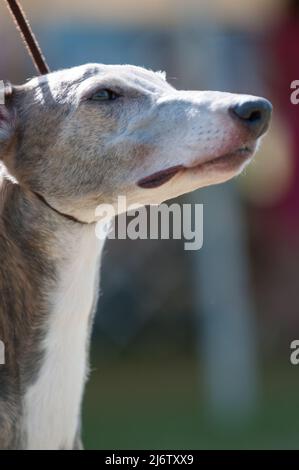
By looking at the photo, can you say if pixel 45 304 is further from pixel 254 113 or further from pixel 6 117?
pixel 254 113

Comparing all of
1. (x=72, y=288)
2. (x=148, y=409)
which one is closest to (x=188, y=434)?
(x=148, y=409)

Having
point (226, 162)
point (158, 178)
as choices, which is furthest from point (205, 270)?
point (226, 162)

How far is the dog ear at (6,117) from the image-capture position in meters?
5.15

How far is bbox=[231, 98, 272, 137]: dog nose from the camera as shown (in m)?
4.66

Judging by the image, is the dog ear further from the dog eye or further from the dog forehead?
the dog eye

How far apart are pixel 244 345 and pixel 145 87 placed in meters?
6.47

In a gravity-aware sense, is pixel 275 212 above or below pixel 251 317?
above

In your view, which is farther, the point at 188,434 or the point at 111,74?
the point at 188,434

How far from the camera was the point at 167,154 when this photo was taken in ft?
16.0

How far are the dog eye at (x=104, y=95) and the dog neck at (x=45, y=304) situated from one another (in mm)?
472

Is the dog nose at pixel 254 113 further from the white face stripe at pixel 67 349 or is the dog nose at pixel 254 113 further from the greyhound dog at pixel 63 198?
the white face stripe at pixel 67 349

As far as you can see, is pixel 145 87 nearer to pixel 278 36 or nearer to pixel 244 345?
pixel 244 345

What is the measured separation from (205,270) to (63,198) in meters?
6.32

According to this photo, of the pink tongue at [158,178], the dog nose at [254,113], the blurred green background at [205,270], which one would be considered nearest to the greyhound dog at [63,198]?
the pink tongue at [158,178]
